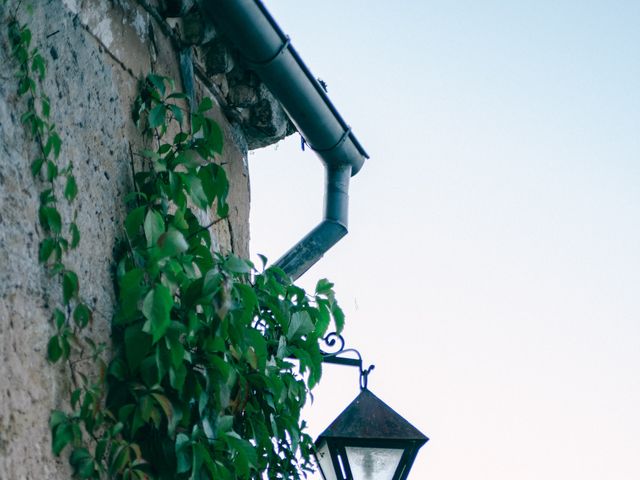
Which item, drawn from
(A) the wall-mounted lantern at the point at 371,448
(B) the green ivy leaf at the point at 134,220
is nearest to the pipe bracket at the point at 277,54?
(B) the green ivy leaf at the point at 134,220

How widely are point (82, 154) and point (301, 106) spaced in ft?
4.41

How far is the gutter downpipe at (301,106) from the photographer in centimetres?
398

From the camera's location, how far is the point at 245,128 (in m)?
4.50

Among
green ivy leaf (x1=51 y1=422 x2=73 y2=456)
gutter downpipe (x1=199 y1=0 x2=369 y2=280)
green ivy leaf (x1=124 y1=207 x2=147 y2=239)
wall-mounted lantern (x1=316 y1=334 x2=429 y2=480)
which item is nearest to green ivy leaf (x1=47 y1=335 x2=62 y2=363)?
green ivy leaf (x1=51 y1=422 x2=73 y2=456)

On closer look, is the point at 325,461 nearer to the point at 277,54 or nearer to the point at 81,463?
the point at 81,463

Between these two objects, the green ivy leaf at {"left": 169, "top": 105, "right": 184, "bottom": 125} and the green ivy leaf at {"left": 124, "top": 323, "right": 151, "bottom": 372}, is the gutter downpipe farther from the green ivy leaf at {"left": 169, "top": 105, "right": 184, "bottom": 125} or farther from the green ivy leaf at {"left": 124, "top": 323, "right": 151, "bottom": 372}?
the green ivy leaf at {"left": 124, "top": 323, "right": 151, "bottom": 372}

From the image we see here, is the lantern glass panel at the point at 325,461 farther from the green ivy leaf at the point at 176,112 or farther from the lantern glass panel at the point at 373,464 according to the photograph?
the green ivy leaf at the point at 176,112

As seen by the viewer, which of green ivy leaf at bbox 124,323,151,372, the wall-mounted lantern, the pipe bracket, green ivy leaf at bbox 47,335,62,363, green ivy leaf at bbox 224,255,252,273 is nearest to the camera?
green ivy leaf at bbox 47,335,62,363

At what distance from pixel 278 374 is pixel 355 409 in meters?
0.36

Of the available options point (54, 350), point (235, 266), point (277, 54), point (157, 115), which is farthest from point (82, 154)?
point (277, 54)

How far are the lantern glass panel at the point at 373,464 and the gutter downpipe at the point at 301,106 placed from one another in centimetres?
107

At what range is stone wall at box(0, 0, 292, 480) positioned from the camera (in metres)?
2.61

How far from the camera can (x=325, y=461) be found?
3.77 m

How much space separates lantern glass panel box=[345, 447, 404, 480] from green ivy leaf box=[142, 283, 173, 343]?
3.63 ft
